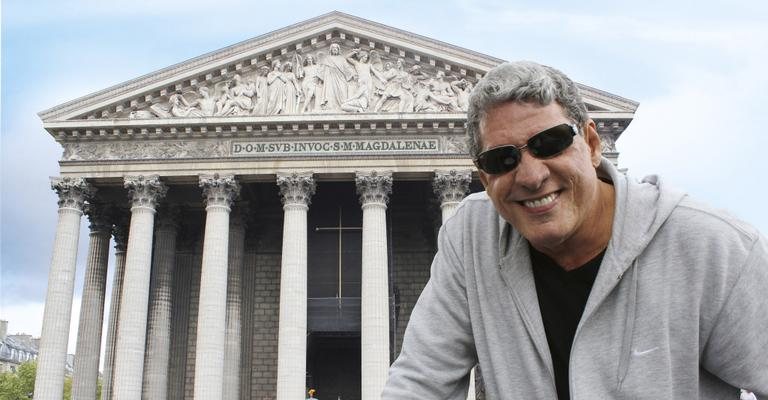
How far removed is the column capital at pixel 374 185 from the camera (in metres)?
22.5

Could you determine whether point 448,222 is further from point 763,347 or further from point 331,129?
point 331,129

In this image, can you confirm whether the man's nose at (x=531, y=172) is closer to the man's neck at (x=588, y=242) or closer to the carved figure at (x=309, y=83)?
the man's neck at (x=588, y=242)

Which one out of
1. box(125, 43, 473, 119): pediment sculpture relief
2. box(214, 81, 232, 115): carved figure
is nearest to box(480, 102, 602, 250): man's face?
box(125, 43, 473, 119): pediment sculpture relief

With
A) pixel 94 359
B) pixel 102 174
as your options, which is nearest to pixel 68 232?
pixel 102 174

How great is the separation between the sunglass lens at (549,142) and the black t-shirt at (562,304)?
10.6 inches

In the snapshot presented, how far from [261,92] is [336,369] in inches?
394

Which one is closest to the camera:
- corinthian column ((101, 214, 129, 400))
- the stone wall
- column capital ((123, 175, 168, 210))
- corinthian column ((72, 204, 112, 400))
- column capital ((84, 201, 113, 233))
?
column capital ((123, 175, 168, 210))

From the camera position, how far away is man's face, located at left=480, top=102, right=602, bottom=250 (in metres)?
1.65

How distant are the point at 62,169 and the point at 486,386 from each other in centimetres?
2394

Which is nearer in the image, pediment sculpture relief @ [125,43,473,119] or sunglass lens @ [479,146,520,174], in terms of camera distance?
sunglass lens @ [479,146,520,174]

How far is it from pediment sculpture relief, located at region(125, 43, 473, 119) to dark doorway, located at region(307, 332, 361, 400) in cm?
826

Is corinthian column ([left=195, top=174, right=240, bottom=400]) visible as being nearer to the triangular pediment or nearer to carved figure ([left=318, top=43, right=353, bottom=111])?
the triangular pediment

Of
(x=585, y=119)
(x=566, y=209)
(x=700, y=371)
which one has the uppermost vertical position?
(x=585, y=119)

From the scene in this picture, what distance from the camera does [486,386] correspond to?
1.82 metres
